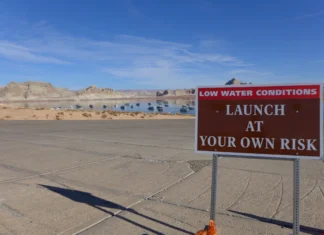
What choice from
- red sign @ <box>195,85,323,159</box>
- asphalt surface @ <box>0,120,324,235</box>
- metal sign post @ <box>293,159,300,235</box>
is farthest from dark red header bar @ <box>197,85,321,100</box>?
asphalt surface @ <box>0,120,324,235</box>

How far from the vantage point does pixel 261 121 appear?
3.66 metres

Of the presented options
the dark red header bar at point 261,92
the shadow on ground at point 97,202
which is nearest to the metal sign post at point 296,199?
the dark red header bar at point 261,92

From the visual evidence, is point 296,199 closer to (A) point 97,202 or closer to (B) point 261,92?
(B) point 261,92

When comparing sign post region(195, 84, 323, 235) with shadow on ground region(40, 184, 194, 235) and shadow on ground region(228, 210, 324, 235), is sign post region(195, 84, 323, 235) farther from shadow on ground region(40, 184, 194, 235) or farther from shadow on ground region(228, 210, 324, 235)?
shadow on ground region(40, 184, 194, 235)

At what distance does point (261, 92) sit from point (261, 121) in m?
0.33

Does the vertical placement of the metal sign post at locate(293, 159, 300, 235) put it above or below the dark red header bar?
below

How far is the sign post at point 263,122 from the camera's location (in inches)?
135

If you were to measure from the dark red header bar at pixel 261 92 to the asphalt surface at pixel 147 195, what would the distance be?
65.4 inches

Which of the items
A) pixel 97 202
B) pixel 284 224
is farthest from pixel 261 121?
pixel 97 202

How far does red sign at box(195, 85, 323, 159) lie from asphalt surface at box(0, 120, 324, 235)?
1.12 metres

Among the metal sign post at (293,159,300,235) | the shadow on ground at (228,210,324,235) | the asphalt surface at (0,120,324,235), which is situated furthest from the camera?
the asphalt surface at (0,120,324,235)

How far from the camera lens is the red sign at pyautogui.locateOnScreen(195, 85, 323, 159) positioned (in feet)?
11.3

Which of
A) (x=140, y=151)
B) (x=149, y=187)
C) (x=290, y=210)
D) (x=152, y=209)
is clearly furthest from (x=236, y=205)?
(x=140, y=151)

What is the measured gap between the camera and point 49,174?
22.7 feet
